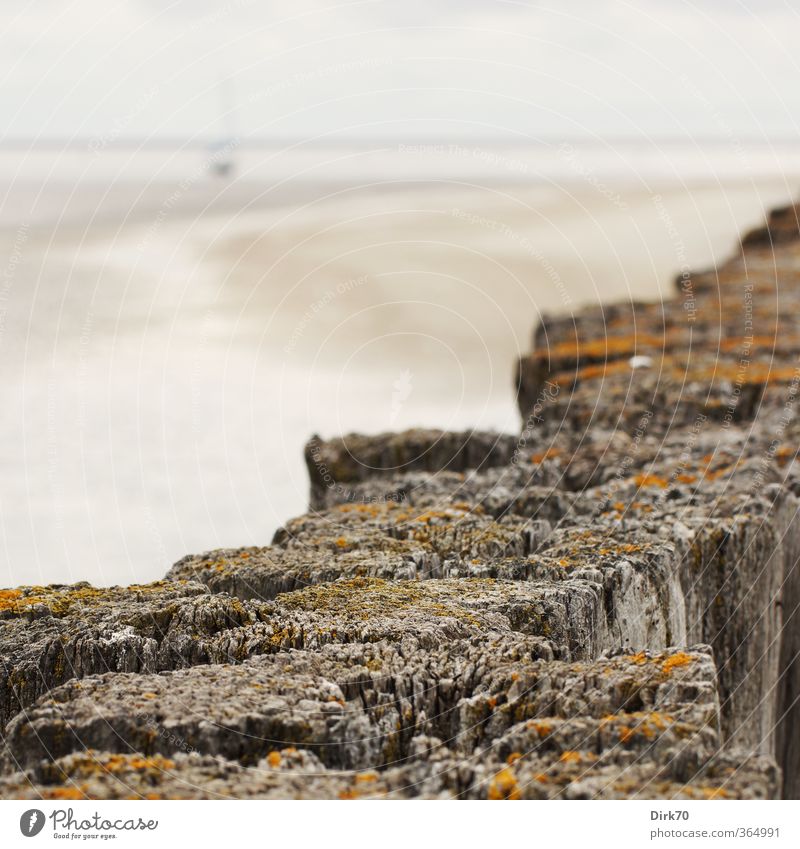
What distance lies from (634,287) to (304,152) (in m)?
17.8

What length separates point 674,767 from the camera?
4.44 metres

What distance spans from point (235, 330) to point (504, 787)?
13000 mm

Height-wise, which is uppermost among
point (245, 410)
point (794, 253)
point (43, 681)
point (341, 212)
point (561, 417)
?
point (341, 212)

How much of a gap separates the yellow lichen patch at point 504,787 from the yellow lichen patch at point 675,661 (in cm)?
95

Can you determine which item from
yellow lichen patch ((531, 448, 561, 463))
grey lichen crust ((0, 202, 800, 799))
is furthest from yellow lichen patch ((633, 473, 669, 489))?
yellow lichen patch ((531, 448, 561, 463))

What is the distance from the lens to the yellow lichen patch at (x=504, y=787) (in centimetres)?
444

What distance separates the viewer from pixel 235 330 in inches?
658

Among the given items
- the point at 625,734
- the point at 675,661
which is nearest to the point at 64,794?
the point at 625,734

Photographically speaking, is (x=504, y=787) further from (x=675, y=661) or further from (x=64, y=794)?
(x=64, y=794)

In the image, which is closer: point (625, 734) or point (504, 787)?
point (504, 787)

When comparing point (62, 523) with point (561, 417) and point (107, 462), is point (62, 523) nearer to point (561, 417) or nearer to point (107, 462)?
point (107, 462)
